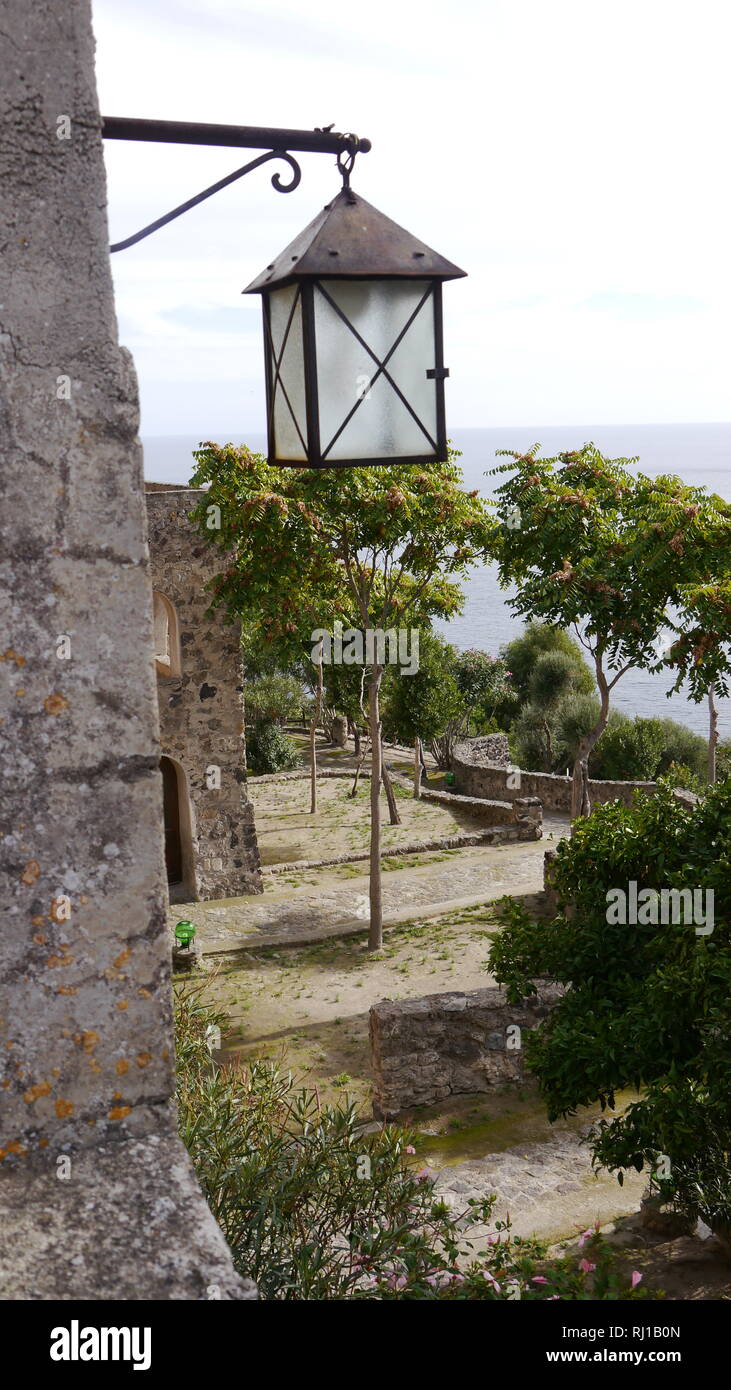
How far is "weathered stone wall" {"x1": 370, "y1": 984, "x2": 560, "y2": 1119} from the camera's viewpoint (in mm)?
10852

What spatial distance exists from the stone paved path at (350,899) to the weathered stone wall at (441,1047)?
5.59m

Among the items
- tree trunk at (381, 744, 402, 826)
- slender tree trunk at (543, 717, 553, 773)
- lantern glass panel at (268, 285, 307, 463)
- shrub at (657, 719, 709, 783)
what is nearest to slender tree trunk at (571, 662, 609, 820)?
tree trunk at (381, 744, 402, 826)

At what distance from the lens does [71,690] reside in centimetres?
218

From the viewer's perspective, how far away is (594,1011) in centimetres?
674

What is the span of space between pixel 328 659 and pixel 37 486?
2249cm

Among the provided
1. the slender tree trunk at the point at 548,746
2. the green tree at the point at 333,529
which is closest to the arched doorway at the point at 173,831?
the green tree at the point at 333,529

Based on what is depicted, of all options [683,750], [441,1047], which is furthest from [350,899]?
[683,750]

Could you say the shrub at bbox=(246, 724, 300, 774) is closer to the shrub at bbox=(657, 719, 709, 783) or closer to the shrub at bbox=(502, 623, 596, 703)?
the shrub at bbox=(657, 719, 709, 783)

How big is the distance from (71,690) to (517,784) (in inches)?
990

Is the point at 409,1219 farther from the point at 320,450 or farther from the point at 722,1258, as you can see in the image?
the point at 320,450

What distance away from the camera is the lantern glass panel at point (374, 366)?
328cm

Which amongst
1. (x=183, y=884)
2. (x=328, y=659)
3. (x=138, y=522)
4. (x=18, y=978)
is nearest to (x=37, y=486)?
(x=138, y=522)

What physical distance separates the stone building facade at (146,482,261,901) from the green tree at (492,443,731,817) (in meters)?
4.59

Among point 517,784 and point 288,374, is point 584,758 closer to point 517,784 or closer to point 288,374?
point 517,784
